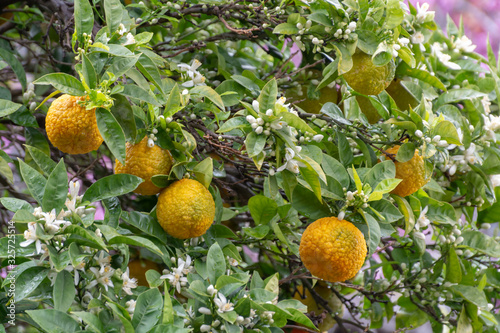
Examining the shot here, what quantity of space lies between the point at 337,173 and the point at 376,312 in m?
0.62

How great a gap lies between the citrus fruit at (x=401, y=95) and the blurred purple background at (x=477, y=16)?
5.39 feet

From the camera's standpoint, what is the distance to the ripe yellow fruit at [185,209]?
83 centimetres

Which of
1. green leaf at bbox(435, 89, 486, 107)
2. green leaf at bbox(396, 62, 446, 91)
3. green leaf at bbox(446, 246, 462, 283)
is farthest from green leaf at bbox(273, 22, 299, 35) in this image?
green leaf at bbox(446, 246, 462, 283)

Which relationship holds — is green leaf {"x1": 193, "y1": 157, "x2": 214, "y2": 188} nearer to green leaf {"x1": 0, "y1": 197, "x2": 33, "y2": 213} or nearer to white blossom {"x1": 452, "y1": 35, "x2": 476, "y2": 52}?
green leaf {"x1": 0, "y1": 197, "x2": 33, "y2": 213}

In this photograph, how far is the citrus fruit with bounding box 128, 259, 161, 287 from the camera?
3.77 ft

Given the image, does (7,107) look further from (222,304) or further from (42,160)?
(222,304)

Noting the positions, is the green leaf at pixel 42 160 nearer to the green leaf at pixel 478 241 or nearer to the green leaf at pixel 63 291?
the green leaf at pixel 63 291

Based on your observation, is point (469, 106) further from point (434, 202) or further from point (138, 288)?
point (138, 288)

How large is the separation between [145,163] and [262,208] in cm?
25

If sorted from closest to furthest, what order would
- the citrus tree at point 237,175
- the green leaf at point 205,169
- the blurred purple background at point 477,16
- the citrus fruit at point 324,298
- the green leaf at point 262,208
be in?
1. the citrus tree at point 237,175
2. the green leaf at point 205,169
3. the green leaf at point 262,208
4. the citrus fruit at point 324,298
5. the blurred purple background at point 477,16

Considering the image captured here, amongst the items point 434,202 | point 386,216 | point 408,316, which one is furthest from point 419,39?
point 408,316

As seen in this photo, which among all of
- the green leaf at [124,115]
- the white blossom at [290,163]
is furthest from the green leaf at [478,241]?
the green leaf at [124,115]

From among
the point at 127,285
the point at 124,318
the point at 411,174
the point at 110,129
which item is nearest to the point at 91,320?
the point at 124,318

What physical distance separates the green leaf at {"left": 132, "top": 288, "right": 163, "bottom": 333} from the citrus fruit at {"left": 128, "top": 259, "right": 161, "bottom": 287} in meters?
0.40
